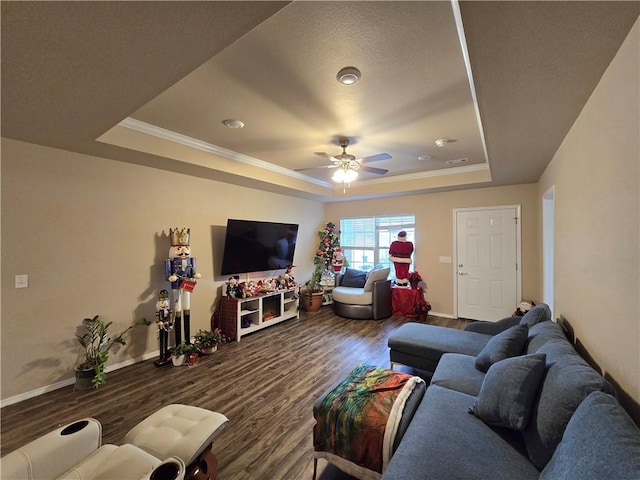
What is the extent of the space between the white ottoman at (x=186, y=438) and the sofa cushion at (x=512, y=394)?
1.51 m

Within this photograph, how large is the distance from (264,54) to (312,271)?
4.83 meters

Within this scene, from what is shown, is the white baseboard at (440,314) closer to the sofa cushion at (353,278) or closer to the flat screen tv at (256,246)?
the sofa cushion at (353,278)

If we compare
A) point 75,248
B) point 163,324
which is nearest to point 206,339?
point 163,324

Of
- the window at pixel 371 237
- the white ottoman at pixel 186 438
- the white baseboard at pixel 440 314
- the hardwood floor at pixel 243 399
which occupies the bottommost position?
the hardwood floor at pixel 243 399

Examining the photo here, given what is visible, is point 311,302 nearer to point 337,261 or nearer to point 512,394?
point 337,261

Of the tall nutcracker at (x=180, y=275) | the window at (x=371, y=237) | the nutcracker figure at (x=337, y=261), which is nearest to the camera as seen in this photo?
the tall nutcracker at (x=180, y=275)

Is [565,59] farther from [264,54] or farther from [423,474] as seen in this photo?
[423,474]

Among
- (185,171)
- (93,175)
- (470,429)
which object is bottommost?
(470,429)

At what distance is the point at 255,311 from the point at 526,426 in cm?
370

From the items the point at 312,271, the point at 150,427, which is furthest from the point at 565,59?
the point at 312,271

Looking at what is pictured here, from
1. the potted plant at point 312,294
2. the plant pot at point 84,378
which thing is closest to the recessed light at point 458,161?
the potted plant at point 312,294

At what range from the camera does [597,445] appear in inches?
33.2

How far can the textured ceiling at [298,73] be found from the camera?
3.80 feet

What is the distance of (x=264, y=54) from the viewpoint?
1.76m
